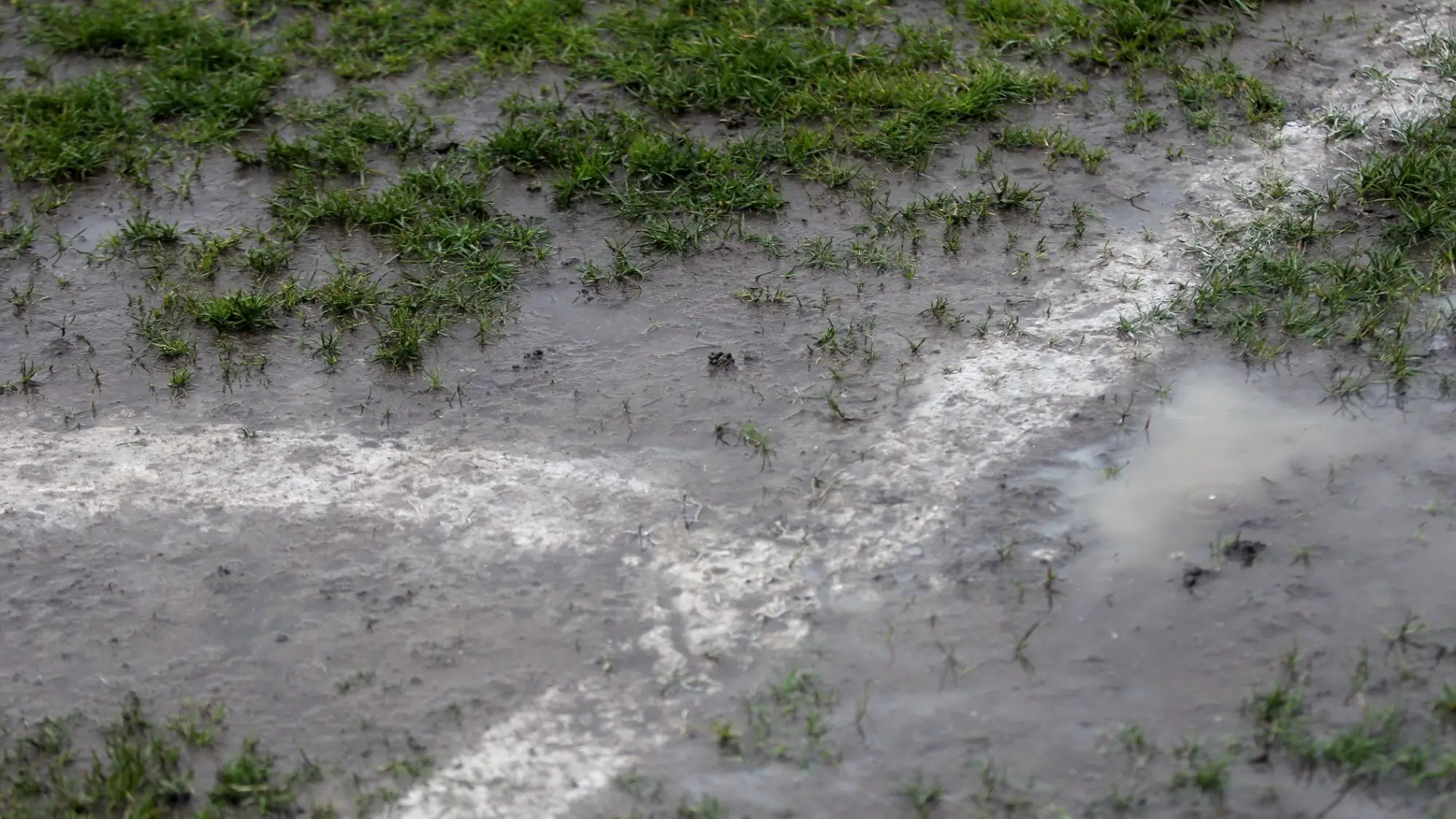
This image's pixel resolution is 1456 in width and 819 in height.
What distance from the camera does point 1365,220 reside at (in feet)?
15.8

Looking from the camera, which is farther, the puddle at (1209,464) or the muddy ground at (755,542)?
the puddle at (1209,464)

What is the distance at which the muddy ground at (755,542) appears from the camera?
3.29 metres

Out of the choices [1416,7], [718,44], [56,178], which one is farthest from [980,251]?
[56,178]

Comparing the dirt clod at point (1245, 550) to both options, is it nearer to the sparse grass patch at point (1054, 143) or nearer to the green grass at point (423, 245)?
the sparse grass patch at point (1054, 143)

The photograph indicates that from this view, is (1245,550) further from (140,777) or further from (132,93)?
(132,93)

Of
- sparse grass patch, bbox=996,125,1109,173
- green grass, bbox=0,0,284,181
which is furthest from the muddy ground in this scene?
green grass, bbox=0,0,284,181

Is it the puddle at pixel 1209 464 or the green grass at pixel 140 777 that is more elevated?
the puddle at pixel 1209 464

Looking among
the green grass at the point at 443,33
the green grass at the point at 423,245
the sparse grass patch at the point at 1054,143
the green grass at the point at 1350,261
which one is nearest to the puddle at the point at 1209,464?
the green grass at the point at 1350,261

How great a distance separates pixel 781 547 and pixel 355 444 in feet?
4.74

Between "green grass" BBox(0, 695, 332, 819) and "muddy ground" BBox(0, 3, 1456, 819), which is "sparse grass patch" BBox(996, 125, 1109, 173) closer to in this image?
"muddy ground" BBox(0, 3, 1456, 819)

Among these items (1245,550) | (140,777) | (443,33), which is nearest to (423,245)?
(443,33)

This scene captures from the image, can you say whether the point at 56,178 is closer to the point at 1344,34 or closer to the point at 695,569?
the point at 695,569

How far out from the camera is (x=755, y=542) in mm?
3795

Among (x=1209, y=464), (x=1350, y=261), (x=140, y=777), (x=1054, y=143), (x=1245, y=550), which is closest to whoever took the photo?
(x=140, y=777)
